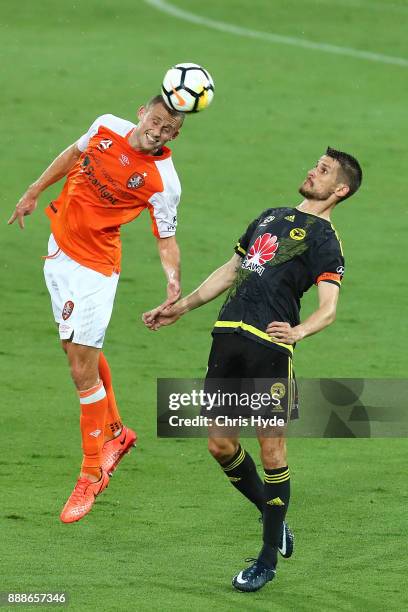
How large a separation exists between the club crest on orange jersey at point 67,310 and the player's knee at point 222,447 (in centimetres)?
153

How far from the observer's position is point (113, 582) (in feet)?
31.6

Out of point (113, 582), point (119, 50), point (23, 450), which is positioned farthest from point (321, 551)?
point (119, 50)

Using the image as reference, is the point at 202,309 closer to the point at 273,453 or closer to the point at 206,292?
the point at 206,292

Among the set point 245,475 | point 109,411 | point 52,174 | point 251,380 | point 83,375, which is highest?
point 52,174

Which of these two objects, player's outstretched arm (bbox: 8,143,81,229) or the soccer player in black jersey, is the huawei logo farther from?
player's outstretched arm (bbox: 8,143,81,229)

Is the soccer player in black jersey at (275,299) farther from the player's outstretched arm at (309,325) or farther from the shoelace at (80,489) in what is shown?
the shoelace at (80,489)

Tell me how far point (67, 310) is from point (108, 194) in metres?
0.93

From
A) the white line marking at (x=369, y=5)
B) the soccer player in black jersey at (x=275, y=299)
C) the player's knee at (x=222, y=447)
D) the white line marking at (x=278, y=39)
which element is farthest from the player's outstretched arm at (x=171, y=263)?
the white line marking at (x=369, y=5)

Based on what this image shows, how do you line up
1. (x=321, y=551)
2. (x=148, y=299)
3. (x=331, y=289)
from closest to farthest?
(x=331, y=289) < (x=321, y=551) < (x=148, y=299)

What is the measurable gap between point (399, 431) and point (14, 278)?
23.7ft

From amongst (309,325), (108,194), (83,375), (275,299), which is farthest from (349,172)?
(83,375)

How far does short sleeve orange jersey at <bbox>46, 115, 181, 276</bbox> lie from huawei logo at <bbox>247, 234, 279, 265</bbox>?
101 cm

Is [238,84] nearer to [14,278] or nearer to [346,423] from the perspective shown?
[14,278]

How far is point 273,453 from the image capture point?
9688 mm
